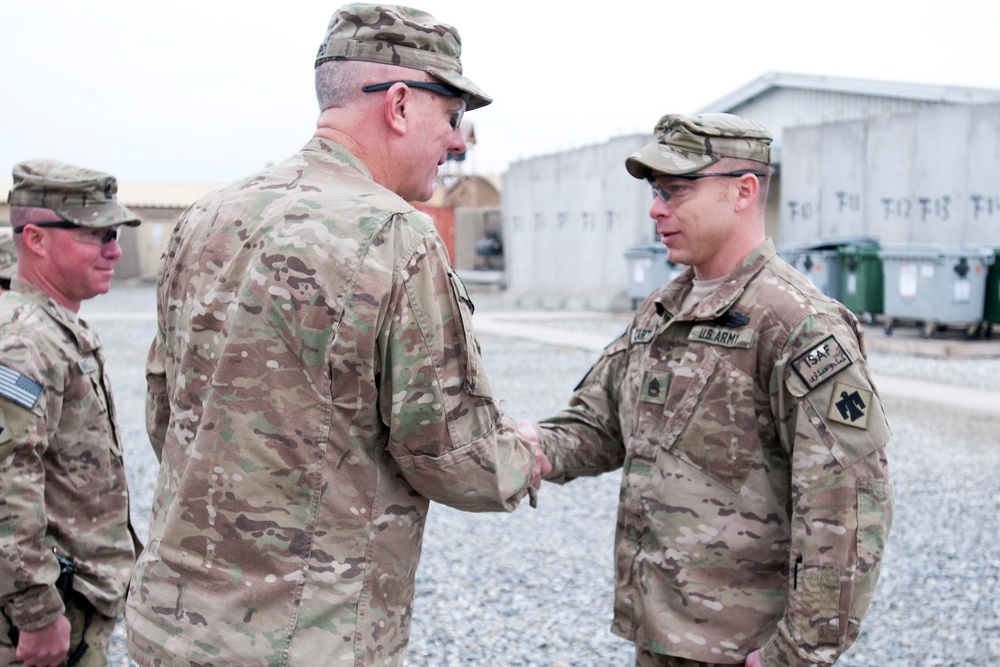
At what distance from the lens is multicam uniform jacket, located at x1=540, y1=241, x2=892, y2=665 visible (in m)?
2.13

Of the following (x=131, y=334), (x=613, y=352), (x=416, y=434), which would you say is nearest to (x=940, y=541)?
(x=613, y=352)

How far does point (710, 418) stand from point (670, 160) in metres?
0.69

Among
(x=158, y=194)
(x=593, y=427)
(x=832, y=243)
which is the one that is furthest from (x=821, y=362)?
(x=158, y=194)

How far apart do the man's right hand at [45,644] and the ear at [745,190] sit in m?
2.21

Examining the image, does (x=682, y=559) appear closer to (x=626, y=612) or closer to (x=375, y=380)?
(x=626, y=612)

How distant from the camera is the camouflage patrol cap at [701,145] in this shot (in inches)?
96.7

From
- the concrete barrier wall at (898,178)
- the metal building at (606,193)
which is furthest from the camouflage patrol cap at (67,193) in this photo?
Answer: the metal building at (606,193)

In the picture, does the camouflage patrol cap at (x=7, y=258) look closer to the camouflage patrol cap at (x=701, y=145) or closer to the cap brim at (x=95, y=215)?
the cap brim at (x=95, y=215)

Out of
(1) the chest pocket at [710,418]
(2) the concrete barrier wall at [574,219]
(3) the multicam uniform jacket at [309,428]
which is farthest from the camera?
(2) the concrete barrier wall at [574,219]

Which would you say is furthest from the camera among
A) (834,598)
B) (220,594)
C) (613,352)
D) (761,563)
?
(613,352)

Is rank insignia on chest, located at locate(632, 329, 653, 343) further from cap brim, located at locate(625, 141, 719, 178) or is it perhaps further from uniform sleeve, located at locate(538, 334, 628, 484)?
cap brim, located at locate(625, 141, 719, 178)

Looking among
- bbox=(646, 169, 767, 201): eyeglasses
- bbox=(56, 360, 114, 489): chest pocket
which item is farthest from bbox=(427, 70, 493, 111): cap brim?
bbox=(56, 360, 114, 489): chest pocket

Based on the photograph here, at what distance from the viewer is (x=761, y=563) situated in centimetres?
231

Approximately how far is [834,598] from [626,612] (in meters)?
0.57
